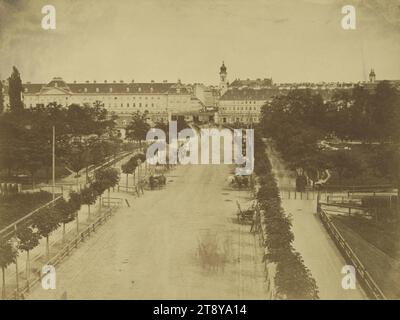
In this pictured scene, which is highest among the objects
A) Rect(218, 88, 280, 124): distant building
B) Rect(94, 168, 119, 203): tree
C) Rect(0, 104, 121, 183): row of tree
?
Rect(218, 88, 280, 124): distant building

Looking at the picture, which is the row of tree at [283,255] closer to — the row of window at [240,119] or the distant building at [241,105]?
the row of window at [240,119]

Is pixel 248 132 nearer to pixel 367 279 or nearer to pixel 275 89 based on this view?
pixel 275 89

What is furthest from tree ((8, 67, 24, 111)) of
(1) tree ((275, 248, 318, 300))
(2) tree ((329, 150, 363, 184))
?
(1) tree ((275, 248, 318, 300))

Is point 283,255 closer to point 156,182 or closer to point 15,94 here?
point 156,182

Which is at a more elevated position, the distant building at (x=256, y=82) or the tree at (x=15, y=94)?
the distant building at (x=256, y=82)

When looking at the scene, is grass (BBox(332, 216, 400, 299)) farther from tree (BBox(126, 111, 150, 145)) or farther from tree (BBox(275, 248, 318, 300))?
tree (BBox(126, 111, 150, 145))

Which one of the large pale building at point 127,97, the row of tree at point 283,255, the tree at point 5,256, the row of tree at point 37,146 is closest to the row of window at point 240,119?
the large pale building at point 127,97
